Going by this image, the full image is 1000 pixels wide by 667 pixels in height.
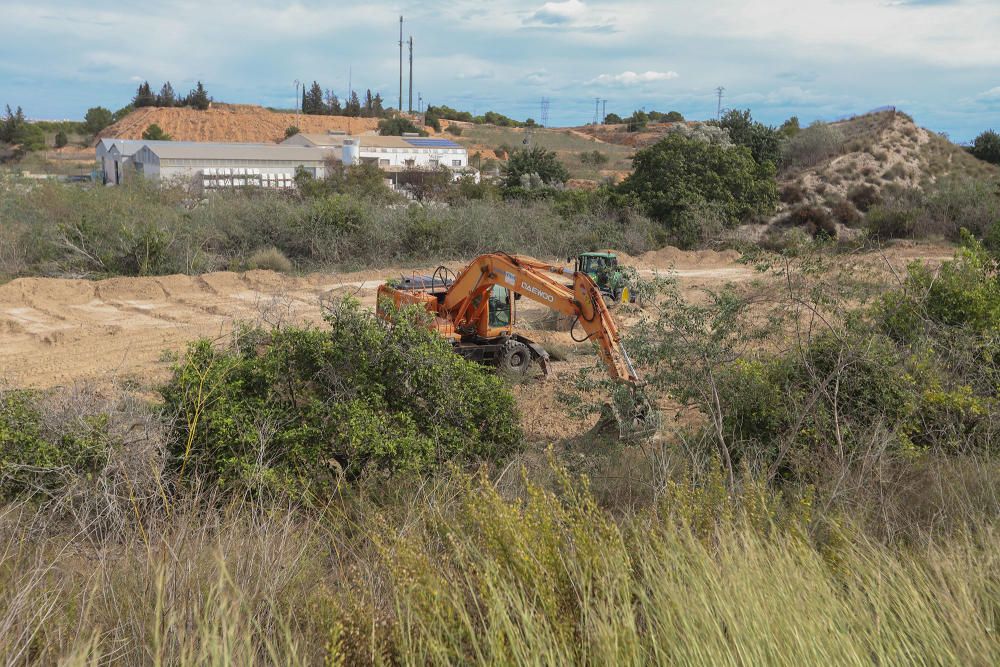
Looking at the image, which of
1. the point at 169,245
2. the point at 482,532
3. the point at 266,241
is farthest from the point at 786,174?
the point at 482,532

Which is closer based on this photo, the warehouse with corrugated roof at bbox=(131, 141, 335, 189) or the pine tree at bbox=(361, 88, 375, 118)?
the warehouse with corrugated roof at bbox=(131, 141, 335, 189)

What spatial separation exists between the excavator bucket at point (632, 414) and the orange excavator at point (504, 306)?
1.86ft

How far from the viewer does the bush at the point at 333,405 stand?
6285 millimetres

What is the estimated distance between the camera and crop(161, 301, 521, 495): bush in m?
6.29

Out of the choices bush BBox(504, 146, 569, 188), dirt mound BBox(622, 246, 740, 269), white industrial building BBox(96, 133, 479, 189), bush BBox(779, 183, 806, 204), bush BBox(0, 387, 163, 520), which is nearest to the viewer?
bush BBox(0, 387, 163, 520)

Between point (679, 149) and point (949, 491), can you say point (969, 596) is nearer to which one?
point (949, 491)

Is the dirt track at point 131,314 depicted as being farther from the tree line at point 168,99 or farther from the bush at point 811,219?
the tree line at point 168,99

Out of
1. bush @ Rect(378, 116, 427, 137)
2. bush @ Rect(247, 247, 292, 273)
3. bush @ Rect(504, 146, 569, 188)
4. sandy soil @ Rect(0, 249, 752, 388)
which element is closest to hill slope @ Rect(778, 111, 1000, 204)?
bush @ Rect(504, 146, 569, 188)

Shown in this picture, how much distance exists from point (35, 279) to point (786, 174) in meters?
33.6

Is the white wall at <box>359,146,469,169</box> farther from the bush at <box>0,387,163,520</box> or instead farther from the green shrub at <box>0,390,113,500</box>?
the green shrub at <box>0,390,113,500</box>

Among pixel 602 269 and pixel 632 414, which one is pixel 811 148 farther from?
pixel 632 414

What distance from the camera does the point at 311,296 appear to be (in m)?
19.8

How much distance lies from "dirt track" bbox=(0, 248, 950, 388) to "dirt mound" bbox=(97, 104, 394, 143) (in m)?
66.3

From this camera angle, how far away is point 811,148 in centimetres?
4106
